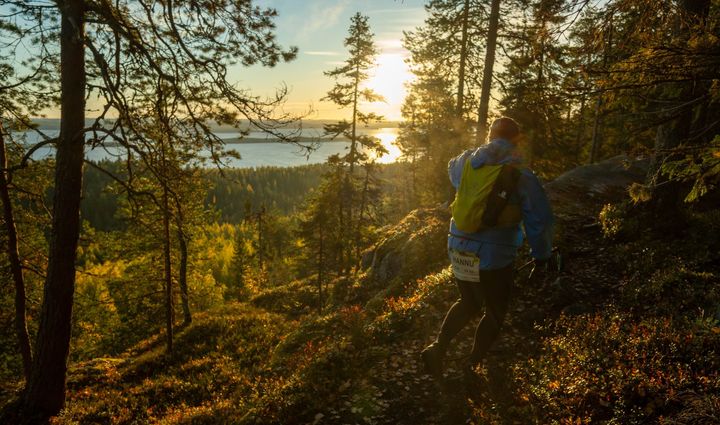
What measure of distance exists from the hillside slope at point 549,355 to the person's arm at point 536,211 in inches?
73.7

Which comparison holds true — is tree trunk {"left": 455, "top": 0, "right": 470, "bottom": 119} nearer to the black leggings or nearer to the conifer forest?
the conifer forest

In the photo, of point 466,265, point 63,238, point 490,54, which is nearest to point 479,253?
point 466,265

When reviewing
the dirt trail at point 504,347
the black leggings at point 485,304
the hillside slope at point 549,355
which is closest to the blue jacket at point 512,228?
the black leggings at point 485,304

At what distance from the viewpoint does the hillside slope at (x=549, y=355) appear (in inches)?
176

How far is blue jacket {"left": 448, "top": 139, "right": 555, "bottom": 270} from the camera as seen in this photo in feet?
13.1

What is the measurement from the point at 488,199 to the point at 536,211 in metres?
0.49

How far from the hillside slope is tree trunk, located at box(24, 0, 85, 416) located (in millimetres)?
968

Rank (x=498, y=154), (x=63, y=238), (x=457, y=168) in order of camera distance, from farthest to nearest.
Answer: (x=63, y=238) → (x=457, y=168) → (x=498, y=154)

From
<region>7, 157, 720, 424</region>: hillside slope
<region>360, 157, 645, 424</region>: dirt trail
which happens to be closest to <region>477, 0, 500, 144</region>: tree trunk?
<region>7, 157, 720, 424</region>: hillside slope

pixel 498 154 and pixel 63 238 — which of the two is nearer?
pixel 498 154

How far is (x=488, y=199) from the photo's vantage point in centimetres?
407

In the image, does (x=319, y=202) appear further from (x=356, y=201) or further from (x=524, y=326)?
(x=524, y=326)

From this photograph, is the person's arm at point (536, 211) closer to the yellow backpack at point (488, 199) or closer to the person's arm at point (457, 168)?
the yellow backpack at point (488, 199)

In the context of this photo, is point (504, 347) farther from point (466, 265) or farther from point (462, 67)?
point (462, 67)
